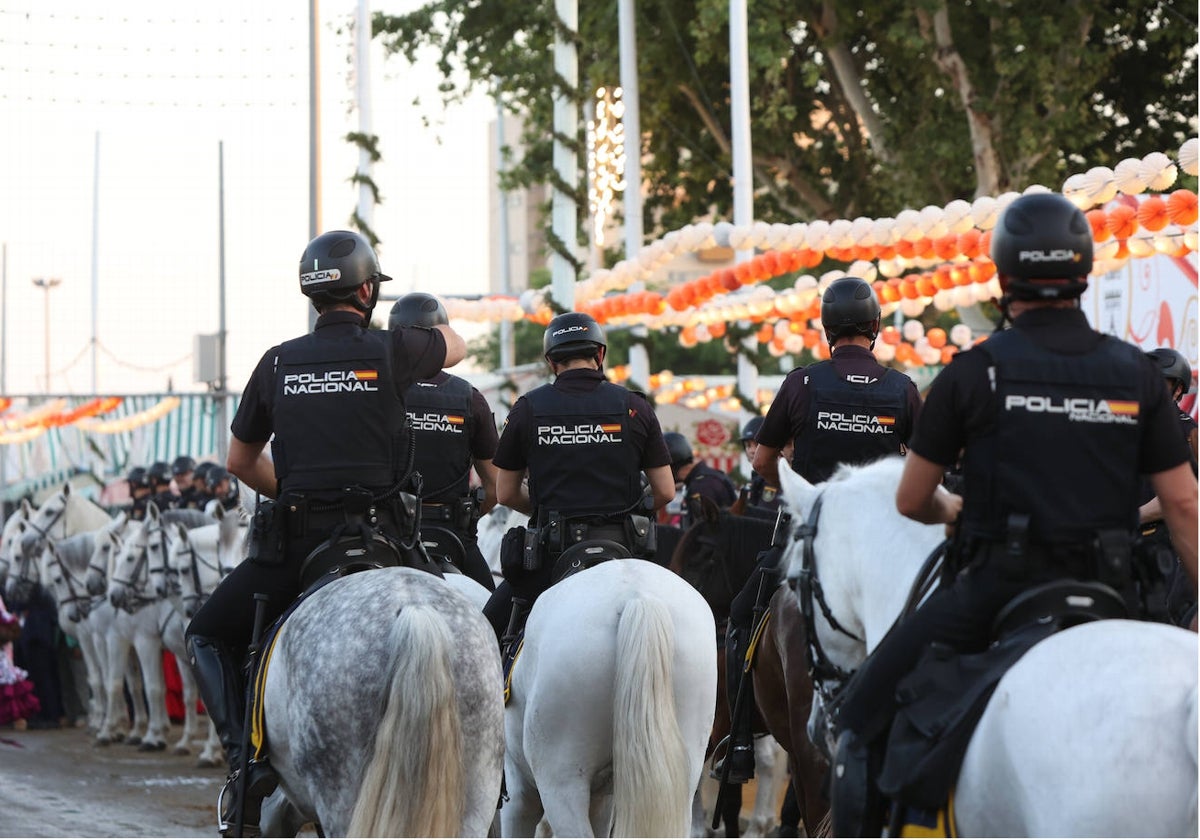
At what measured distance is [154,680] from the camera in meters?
18.0

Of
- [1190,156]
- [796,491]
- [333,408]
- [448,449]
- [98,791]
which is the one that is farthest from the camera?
[98,791]

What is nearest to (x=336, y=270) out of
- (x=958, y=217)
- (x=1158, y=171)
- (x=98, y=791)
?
(x=1158, y=171)

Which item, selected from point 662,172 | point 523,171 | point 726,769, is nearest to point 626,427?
point 726,769

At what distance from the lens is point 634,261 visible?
19.3 meters

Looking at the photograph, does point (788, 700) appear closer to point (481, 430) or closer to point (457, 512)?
point (457, 512)

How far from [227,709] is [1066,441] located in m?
3.75

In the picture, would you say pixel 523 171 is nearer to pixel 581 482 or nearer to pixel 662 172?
pixel 662 172

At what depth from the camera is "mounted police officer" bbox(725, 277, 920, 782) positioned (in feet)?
26.5

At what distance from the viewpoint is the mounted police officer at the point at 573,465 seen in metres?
8.34

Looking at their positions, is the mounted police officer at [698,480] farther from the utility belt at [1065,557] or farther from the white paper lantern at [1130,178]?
the utility belt at [1065,557]

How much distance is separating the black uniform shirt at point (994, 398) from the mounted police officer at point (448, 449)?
467 centimetres

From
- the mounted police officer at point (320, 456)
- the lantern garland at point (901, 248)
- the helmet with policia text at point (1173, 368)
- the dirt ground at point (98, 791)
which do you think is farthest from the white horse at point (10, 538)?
the helmet with policia text at point (1173, 368)

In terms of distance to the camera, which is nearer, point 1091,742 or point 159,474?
point 1091,742

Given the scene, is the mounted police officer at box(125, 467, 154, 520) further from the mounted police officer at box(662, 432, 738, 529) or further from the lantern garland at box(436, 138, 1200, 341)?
the mounted police officer at box(662, 432, 738, 529)
